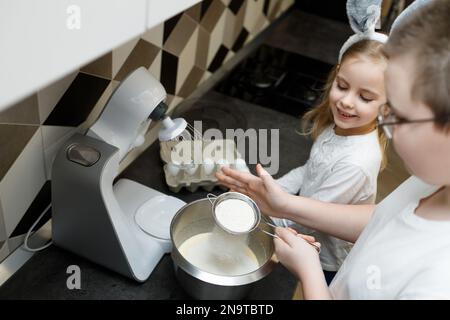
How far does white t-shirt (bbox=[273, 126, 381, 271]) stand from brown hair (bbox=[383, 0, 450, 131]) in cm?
44

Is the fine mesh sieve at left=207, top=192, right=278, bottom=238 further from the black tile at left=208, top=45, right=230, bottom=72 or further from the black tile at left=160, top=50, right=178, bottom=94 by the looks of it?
the black tile at left=208, top=45, right=230, bottom=72

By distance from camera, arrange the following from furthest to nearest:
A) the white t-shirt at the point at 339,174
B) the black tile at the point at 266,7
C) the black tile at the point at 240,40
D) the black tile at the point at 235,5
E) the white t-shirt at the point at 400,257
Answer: the black tile at the point at 266,7, the black tile at the point at 240,40, the black tile at the point at 235,5, the white t-shirt at the point at 339,174, the white t-shirt at the point at 400,257

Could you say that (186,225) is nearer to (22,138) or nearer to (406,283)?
(22,138)

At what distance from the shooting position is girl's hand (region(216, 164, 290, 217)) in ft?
2.98

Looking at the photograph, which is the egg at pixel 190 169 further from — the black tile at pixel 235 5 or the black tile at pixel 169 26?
the black tile at pixel 235 5

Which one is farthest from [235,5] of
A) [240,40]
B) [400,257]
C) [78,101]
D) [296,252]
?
[400,257]

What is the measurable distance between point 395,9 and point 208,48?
111 cm

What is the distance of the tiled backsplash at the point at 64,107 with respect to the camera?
800mm

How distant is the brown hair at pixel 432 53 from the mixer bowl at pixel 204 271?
0.43m

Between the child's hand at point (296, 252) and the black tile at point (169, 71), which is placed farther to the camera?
the black tile at point (169, 71)

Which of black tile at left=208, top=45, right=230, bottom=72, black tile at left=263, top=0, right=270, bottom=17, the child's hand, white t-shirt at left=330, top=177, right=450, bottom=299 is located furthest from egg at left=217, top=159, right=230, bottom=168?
black tile at left=263, top=0, right=270, bottom=17

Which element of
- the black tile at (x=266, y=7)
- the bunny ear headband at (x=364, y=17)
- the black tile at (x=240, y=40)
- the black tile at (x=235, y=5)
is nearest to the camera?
the bunny ear headband at (x=364, y=17)

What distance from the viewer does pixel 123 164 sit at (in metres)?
1.14

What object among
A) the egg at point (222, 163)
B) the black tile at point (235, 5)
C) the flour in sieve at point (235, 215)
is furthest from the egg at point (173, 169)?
the black tile at point (235, 5)
